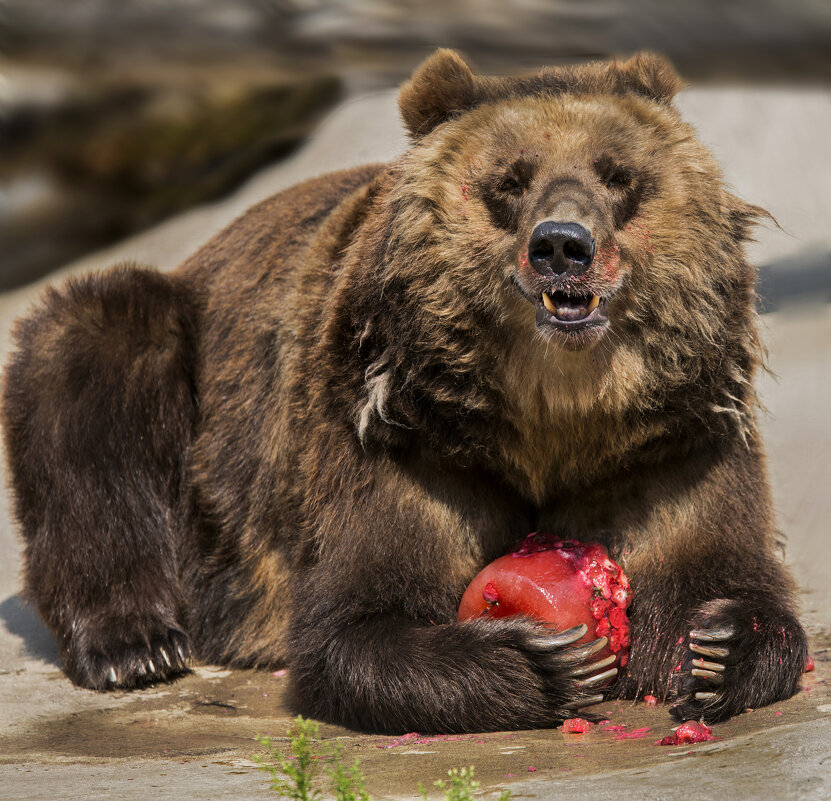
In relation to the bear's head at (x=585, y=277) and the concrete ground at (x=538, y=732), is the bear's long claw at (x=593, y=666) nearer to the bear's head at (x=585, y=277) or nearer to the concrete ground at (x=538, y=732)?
the concrete ground at (x=538, y=732)

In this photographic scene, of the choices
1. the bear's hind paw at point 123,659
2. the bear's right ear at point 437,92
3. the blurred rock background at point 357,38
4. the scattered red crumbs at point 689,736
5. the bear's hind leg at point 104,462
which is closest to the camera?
the scattered red crumbs at point 689,736

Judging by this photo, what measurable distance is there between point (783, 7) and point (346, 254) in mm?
2167

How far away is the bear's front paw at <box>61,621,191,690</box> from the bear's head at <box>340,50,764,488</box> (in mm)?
1982

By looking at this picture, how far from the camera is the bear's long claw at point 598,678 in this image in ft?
16.7

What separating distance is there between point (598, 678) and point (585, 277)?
5.19 ft

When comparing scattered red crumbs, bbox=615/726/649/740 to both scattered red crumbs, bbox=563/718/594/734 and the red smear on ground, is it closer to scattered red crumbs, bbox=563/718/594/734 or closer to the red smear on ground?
the red smear on ground

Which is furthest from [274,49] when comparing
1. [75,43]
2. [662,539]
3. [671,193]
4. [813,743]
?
[813,743]

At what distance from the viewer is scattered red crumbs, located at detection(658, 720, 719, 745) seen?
4485 mm

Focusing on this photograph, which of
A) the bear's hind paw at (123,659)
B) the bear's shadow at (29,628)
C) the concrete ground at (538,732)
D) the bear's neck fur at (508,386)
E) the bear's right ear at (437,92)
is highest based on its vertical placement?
the bear's right ear at (437,92)

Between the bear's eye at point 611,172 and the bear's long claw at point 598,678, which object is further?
the bear's eye at point 611,172

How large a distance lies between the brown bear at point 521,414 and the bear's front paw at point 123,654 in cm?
3

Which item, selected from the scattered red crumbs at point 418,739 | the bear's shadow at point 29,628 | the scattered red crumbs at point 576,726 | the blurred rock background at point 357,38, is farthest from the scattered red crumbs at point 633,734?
the bear's shadow at point 29,628

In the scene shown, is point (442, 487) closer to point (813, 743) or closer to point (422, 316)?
point (422, 316)

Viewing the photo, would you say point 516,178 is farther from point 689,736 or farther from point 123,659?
point 123,659
